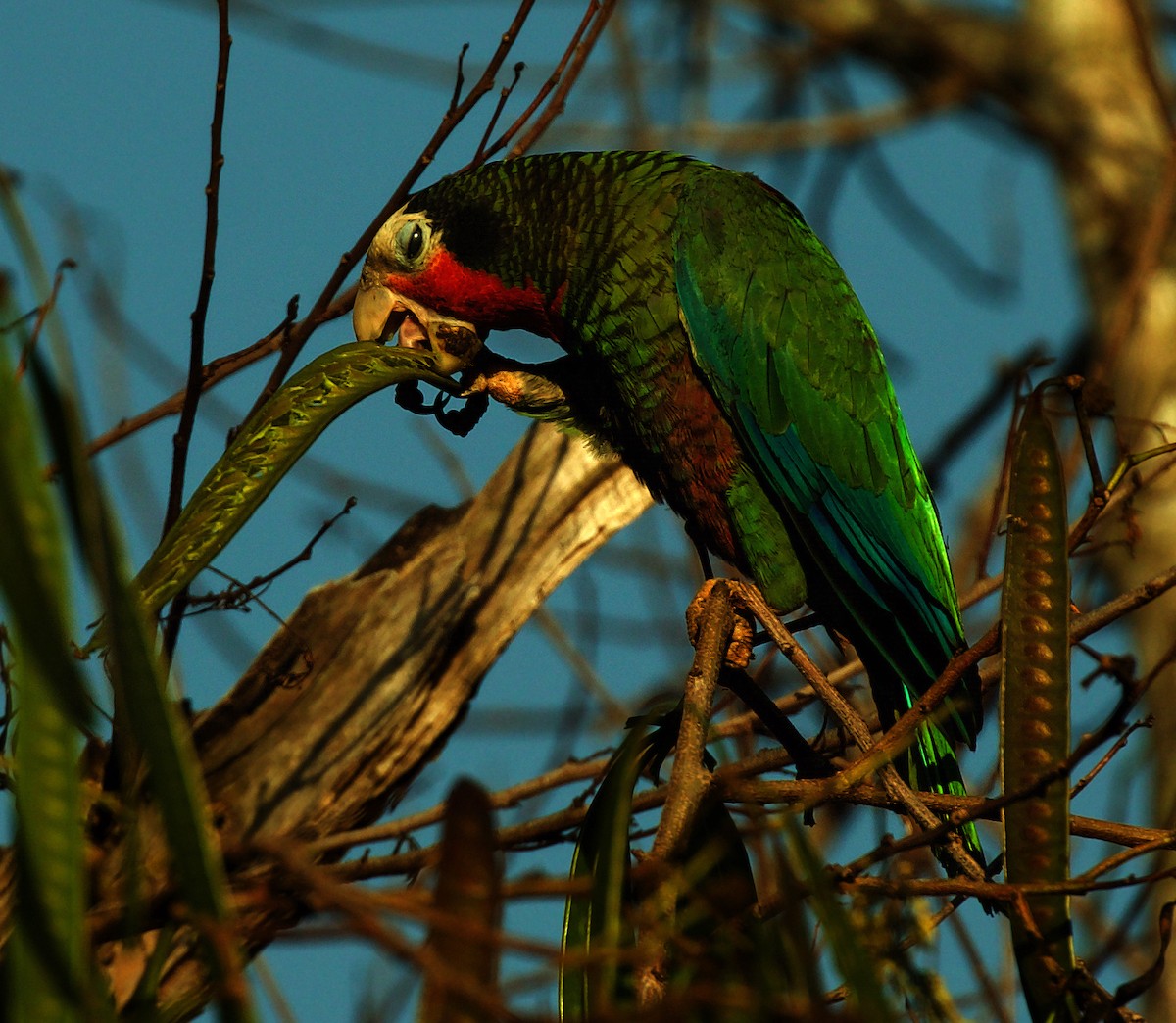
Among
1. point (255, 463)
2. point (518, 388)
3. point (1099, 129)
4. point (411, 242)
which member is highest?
point (1099, 129)

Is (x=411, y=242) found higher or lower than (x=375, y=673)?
higher

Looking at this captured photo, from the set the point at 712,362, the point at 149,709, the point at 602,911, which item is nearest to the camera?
the point at 149,709

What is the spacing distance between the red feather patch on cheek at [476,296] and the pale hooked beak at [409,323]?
2cm

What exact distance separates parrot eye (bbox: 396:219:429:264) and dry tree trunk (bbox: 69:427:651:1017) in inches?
24.8

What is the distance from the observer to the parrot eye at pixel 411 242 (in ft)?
9.59

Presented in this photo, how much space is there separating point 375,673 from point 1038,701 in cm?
166

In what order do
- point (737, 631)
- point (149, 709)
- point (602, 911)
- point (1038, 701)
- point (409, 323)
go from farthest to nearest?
point (409, 323) → point (737, 631) → point (1038, 701) → point (602, 911) → point (149, 709)

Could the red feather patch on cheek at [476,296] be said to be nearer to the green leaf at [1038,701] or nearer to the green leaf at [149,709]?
the green leaf at [1038,701]

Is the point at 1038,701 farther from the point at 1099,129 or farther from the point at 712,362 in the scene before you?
the point at 1099,129

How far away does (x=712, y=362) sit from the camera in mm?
2766

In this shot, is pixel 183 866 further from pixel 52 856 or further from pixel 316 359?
pixel 316 359

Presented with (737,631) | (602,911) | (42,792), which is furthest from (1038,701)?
(42,792)

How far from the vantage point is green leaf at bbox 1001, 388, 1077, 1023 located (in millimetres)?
1451

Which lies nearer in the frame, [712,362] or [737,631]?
[737,631]
